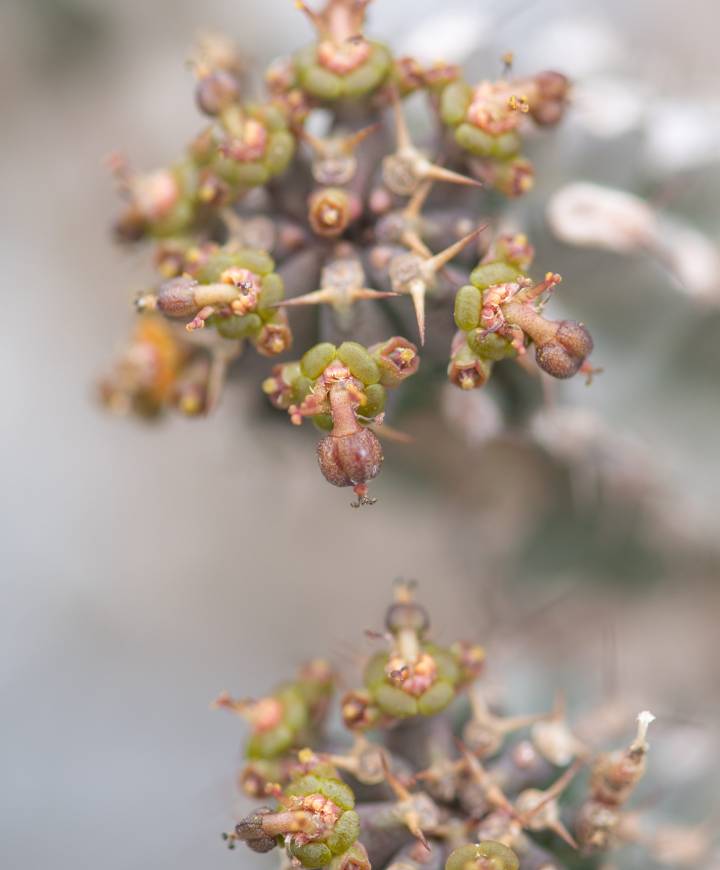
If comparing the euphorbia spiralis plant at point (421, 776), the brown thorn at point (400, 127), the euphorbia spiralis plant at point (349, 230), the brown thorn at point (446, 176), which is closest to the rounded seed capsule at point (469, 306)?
the euphorbia spiralis plant at point (349, 230)

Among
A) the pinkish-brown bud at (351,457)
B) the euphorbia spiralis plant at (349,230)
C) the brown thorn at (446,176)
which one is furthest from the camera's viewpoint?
the brown thorn at (446,176)

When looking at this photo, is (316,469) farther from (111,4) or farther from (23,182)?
(111,4)

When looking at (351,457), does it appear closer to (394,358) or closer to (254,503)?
(394,358)

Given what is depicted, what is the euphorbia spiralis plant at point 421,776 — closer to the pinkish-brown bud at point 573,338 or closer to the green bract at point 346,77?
the pinkish-brown bud at point 573,338

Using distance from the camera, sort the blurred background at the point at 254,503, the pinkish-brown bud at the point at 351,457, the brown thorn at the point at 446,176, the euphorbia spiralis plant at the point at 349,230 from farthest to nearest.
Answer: the blurred background at the point at 254,503, the brown thorn at the point at 446,176, the euphorbia spiralis plant at the point at 349,230, the pinkish-brown bud at the point at 351,457

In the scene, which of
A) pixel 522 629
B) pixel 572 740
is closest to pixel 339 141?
pixel 572 740

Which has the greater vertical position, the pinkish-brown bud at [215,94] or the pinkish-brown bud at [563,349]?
the pinkish-brown bud at [215,94]
